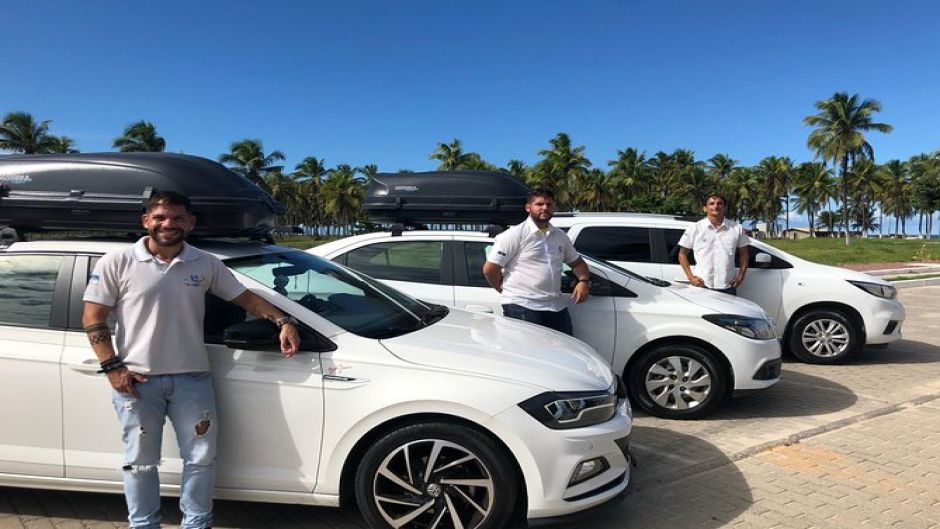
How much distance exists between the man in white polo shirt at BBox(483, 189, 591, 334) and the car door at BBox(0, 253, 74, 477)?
2758 millimetres

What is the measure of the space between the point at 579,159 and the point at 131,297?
5863 cm

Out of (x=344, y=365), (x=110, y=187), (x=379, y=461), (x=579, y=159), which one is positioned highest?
(x=579, y=159)

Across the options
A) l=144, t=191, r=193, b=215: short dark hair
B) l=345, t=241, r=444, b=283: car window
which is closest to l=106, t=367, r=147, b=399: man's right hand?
l=144, t=191, r=193, b=215: short dark hair

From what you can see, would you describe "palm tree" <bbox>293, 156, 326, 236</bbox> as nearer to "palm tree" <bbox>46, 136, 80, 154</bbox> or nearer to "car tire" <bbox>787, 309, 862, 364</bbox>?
"palm tree" <bbox>46, 136, 80, 154</bbox>

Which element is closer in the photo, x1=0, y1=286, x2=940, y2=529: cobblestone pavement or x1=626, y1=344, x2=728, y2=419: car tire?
x1=0, y1=286, x2=940, y2=529: cobblestone pavement

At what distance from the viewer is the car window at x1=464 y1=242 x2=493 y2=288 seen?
5.46 metres

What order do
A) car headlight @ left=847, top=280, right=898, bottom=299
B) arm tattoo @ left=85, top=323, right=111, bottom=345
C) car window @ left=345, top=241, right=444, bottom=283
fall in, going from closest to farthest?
arm tattoo @ left=85, top=323, right=111, bottom=345 < car window @ left=345, top=241, right=444, bottom=283 < car headlight @ left=847, top=280, right=898, bottom=299

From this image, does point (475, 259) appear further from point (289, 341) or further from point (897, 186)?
point (897, 186)

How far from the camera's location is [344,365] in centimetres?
290

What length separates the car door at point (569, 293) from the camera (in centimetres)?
508

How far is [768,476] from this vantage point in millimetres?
3867

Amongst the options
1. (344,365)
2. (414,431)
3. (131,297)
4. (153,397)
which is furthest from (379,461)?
(131,297)

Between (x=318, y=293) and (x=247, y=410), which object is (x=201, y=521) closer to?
(x=247, y=410)

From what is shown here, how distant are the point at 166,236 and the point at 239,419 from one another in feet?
2.92
